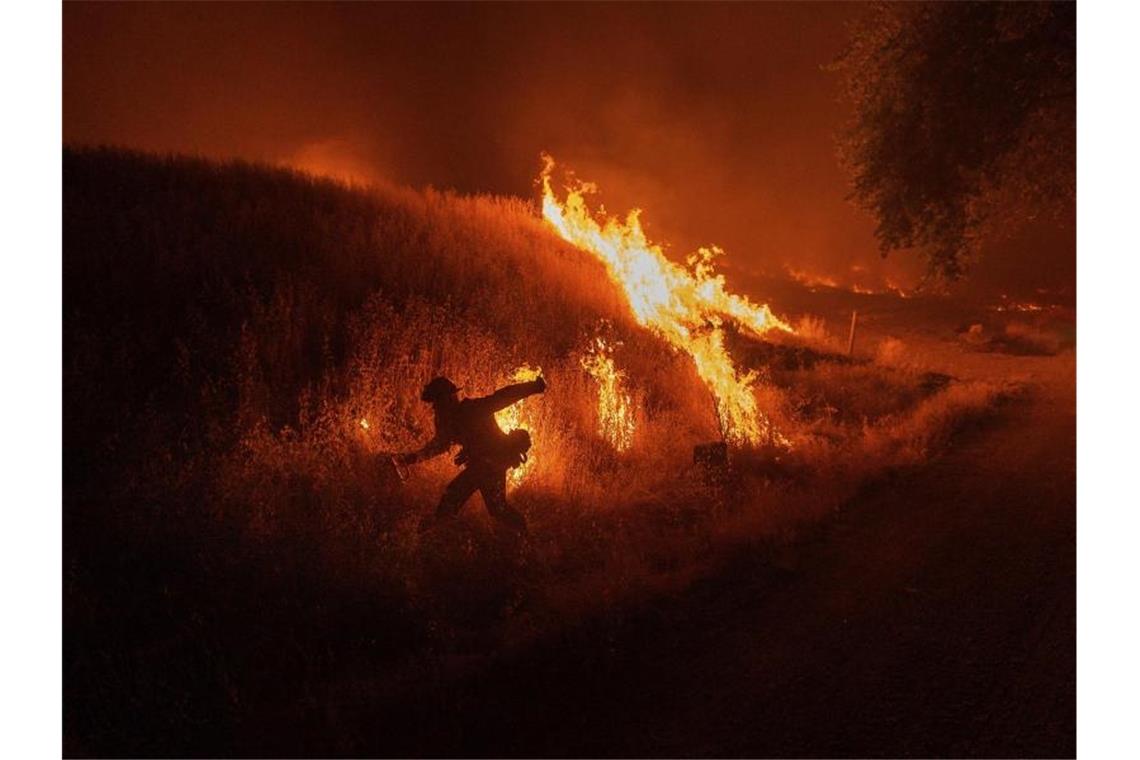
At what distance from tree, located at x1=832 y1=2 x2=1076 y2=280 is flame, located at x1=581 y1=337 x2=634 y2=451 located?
550cm

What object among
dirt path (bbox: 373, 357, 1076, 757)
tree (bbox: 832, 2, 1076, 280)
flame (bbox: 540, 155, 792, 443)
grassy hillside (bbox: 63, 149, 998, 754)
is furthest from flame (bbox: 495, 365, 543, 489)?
tree (bbox: 832, 2, 1076, 280)

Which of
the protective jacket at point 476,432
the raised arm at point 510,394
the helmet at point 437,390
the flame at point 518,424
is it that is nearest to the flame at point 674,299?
the flame at point 518,424

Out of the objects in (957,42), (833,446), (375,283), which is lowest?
(833,446)

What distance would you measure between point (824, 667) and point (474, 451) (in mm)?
2902

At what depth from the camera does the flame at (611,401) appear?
308 inches

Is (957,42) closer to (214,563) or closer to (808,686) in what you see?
(808,686)

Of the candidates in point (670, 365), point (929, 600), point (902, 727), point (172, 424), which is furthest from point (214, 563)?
point (670, 365)

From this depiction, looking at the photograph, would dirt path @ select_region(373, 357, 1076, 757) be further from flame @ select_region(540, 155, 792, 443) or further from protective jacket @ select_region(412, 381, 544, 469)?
flame @ select_region(540, 155, 792, 443)

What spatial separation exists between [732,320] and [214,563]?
11.6 metres

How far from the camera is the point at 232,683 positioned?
3812 mm

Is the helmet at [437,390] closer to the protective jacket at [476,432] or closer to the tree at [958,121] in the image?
the protective jacket at [476,432]

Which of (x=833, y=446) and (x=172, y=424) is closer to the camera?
(x=172, y=424)

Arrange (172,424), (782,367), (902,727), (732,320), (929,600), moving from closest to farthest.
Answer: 1. (902,727)
2. (929,600)
3. (172,424)
4. (782,367)
5. (732,320)

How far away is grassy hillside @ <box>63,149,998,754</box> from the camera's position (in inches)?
161
